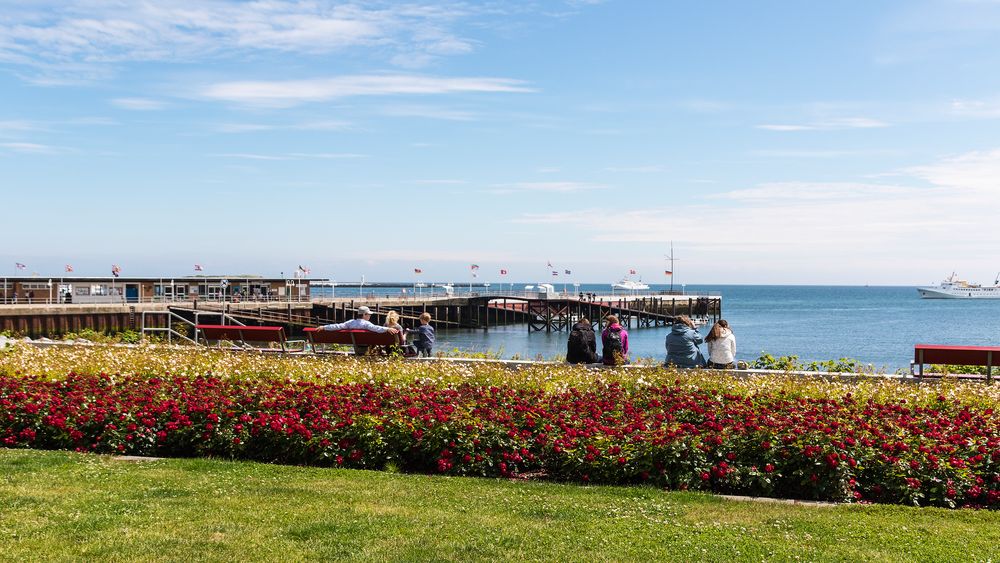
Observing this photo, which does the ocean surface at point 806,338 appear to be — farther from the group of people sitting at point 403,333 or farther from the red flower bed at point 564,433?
the red flower bed at point 564,433

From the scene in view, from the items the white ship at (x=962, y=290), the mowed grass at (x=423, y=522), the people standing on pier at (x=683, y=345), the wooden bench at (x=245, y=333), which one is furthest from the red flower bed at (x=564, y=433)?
the white ship at (x=962, y=290)

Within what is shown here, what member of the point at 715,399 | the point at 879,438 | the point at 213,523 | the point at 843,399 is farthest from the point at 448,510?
the point at 843,399

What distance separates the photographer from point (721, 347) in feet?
51.2

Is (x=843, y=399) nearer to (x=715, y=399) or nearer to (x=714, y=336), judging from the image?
(x=715, y=399)

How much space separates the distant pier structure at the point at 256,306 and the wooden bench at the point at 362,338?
467 inches

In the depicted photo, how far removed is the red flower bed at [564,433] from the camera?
815 centimetres

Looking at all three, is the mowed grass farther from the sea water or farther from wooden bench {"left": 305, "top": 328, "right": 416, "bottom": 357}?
the sea water

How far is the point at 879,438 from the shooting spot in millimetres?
8516

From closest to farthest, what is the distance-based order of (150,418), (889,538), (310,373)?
(889,538) < (150,418) < (310,373)

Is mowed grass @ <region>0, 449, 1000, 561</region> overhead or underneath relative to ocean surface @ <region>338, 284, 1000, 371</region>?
overhead

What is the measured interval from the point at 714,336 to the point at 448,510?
914cm

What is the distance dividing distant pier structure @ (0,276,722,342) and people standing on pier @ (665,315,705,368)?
15.2 meters

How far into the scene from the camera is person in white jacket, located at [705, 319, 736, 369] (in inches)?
612

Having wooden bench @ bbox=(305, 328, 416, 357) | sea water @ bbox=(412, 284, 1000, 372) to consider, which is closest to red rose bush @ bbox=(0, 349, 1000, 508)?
wooden bench @ bbox=(305, 328, 416, 357)
